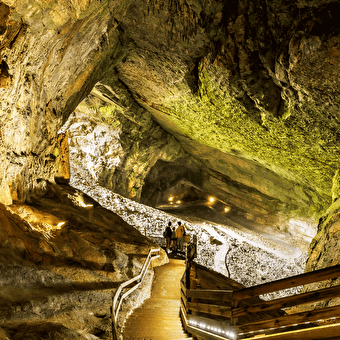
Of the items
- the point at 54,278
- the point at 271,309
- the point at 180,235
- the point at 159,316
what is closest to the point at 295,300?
the point at 271,309

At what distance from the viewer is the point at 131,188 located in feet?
94.1

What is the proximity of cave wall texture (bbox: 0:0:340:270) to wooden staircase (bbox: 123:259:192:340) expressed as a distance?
5817mm

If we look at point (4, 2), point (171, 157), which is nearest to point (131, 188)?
point (171, 157)

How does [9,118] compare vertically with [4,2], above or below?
below

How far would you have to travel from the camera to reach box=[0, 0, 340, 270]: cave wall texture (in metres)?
8.87

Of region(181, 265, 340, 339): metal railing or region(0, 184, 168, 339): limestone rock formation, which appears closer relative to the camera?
region(181, 265, 340, 339): metal railing

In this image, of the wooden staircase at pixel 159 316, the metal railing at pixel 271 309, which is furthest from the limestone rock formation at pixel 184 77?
the metal railing at pixel 271 309

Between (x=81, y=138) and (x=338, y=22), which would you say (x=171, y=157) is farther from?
(x=338, y=22)

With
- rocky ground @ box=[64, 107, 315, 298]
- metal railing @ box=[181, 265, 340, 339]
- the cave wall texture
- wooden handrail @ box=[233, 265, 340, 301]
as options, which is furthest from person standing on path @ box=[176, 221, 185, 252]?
wooden handrail @ box=[233, 265, 340, 301]

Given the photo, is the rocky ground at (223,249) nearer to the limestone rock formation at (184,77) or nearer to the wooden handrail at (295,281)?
the limestone rock formation at (184,77)

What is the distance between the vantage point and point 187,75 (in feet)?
50.5

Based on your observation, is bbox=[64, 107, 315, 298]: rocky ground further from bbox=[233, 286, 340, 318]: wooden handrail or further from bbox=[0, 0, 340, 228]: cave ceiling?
bbox=[233, 286, 340, 318]: wooden handrail

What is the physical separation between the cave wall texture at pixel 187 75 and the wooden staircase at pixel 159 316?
19.1 ft

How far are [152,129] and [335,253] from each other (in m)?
19.0
